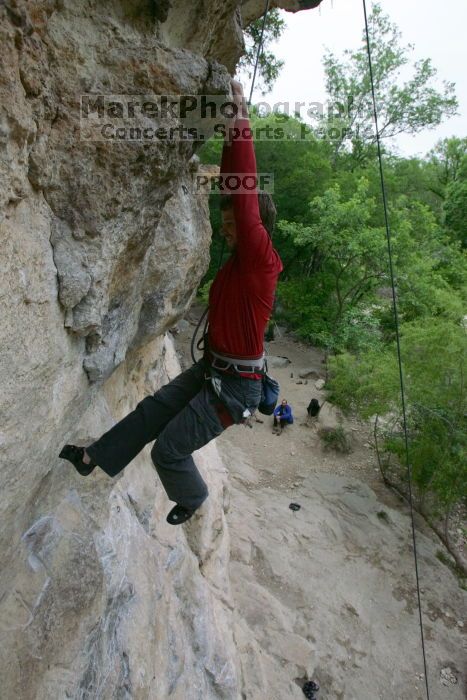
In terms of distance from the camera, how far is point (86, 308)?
8.24 ft

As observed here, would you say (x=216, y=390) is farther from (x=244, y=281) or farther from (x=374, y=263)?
(x=374, y=263)

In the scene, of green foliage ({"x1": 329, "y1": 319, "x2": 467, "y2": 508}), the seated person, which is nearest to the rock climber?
green foliage ({"x1": 329, "y1": 319, "x2": 467, "y2": 508})

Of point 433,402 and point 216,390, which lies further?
point 433,402

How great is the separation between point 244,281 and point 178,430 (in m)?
1.03

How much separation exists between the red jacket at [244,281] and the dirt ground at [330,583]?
4.56 meters

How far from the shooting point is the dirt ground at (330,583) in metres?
6.25

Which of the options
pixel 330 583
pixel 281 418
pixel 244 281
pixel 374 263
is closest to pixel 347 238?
pixel 374 263

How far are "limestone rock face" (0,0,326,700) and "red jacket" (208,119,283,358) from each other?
0.52m

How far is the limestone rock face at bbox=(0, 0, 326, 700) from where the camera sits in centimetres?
195

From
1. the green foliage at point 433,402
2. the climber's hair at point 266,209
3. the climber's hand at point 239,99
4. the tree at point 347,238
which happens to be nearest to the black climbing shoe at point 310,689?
the green foliage at point 433,402

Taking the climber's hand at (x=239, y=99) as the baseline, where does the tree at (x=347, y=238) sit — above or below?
below

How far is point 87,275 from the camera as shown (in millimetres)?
2406

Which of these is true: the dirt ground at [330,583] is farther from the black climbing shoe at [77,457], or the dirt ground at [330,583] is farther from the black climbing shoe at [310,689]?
the black climbing shoe at [77,457]

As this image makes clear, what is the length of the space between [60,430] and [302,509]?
7.67 m
